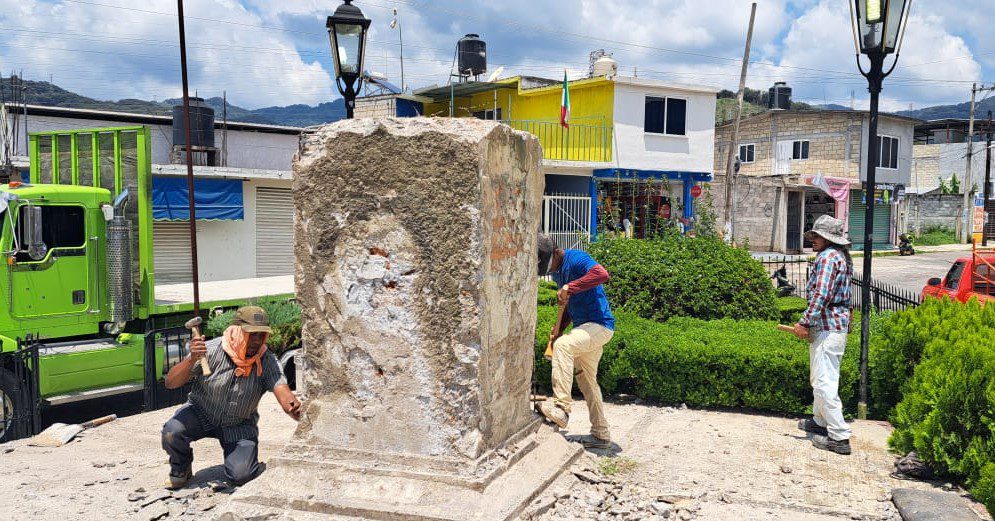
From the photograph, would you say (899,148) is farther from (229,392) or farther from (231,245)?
(229,392)

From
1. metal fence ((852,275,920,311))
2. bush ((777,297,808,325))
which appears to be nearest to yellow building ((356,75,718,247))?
metal fence ((852,275,920,311))

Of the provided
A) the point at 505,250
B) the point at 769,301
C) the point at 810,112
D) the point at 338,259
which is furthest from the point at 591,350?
the point at 810,112

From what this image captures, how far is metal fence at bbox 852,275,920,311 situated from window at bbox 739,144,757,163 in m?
24.3

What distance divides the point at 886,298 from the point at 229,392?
35.0 feet

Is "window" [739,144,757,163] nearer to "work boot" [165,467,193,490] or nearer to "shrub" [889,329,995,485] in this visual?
"shrub" [889,329,995,485]

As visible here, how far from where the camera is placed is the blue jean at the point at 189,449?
16.5 feet

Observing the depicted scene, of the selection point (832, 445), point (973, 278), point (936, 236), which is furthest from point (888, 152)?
point (832, 445)

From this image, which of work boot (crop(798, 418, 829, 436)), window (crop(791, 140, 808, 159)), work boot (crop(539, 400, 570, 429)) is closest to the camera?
work boot (crop(539, 400, 570, 429))

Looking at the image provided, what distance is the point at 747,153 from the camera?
38812 mm

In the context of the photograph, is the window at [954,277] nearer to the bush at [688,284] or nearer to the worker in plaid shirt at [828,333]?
the bush at [688,284]

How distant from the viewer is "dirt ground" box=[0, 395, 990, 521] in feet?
15.4

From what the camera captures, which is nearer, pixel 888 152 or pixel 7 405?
pixel 7 405

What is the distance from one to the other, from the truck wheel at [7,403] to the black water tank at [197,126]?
11.7 m

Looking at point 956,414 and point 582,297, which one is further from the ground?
point 582,297
